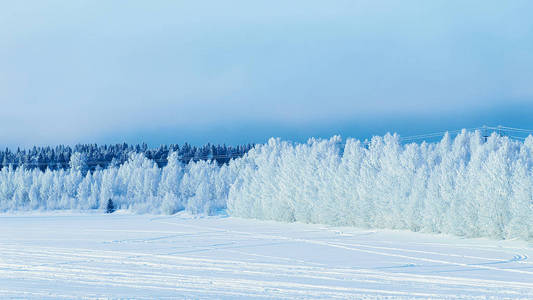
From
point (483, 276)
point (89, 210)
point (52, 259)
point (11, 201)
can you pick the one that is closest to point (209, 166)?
point (89, 210)

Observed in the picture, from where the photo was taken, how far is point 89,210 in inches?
3688

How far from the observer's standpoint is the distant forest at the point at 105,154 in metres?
151

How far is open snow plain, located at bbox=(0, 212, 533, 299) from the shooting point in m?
16.0

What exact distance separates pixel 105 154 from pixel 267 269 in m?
146

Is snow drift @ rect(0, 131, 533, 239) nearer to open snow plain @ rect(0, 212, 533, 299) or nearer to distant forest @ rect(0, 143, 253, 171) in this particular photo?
open snow plain @ rect(0, 212, 533, 299)

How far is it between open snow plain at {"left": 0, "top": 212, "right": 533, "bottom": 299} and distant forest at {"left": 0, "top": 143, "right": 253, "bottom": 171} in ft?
386

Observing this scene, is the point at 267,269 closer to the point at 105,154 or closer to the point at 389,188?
the point at 389,188

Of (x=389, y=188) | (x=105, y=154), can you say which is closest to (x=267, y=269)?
(x=389, y=188)

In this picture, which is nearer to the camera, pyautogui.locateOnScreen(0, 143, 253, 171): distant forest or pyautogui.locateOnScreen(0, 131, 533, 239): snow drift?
pyautogui.locateOnScreen(0, 131, 533, 239): snow drift

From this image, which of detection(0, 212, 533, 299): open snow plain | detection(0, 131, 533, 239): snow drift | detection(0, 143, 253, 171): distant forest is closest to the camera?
detection(0, 212, 533, 299): open snow plain

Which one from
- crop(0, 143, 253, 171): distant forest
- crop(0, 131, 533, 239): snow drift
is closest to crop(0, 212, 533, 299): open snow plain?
crop(0, 131, 533, 239): snow drift

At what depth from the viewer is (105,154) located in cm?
16038

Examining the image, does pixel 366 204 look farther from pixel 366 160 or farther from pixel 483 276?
Answer: pixel 483 276

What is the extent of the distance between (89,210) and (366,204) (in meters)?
59.4
